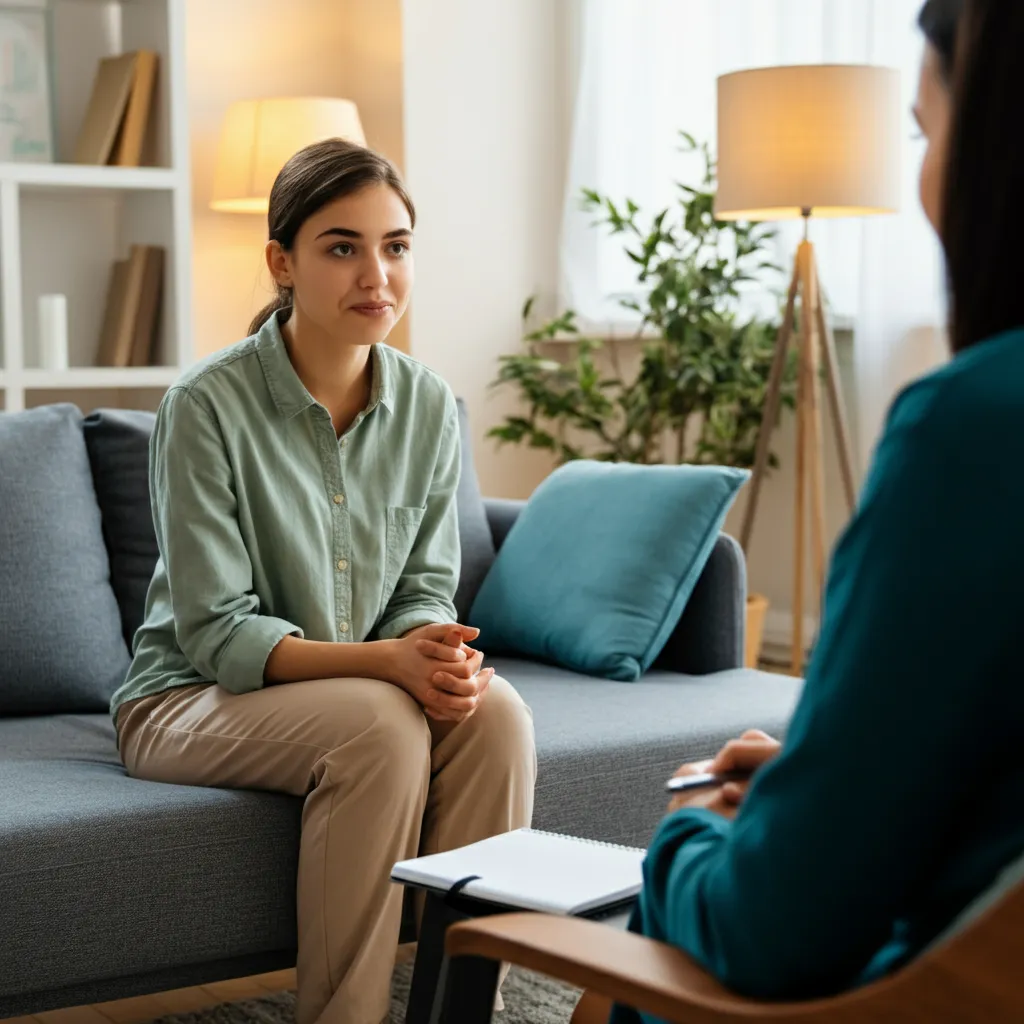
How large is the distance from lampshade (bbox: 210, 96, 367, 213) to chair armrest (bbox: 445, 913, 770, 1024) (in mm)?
3520

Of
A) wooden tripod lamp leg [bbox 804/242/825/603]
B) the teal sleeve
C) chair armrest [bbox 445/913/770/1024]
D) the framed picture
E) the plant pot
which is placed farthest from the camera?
the framed picture

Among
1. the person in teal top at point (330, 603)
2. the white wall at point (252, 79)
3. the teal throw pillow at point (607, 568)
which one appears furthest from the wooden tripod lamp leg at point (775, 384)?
the person in teal top at point (330, 603)

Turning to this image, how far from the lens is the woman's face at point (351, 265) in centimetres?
201

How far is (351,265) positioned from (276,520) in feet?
1.11

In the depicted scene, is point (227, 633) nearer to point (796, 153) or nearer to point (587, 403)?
point (796, 153)

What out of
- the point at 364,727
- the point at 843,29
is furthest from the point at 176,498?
the point at 843,29

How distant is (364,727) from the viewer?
5.82ft

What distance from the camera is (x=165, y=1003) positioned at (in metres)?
2.14

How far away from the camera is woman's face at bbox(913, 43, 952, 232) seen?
33.1 inches

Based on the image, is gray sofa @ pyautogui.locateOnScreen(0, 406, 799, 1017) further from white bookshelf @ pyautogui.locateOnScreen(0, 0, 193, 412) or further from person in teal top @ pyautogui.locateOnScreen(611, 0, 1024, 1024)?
white bookshelf @ pyautogui.locateOnScreen(0, 0, 193, 412)

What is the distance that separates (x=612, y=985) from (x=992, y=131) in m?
0.49

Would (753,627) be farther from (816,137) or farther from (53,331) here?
(53,331)

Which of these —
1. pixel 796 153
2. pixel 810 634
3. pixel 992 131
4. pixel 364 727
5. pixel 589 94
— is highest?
pixel 589 94

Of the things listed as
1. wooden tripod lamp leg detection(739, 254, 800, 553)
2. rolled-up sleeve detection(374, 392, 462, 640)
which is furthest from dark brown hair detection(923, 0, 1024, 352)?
wooden tripod lamp leg detection(739, 254, 800, 553)
